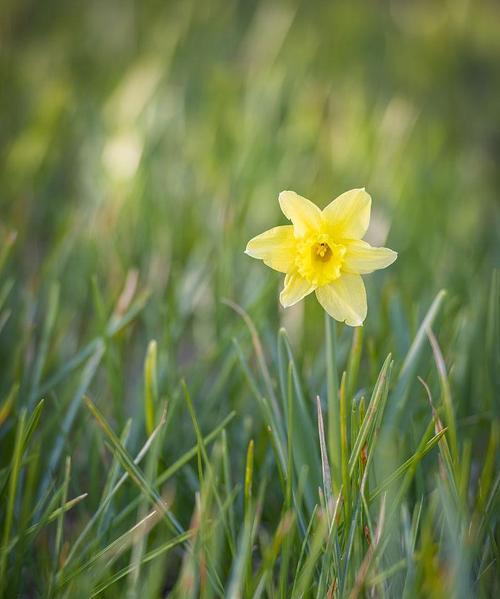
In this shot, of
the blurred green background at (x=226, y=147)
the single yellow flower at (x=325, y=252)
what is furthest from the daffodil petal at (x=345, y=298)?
the blurred green background at (x=226, y=147)

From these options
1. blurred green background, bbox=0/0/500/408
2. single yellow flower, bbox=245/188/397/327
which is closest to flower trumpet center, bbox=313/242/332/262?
single yellow flower, bbox=245/188/397/327

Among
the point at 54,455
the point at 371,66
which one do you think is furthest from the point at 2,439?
the point at 371,66

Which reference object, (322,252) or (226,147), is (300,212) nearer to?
(322,252)

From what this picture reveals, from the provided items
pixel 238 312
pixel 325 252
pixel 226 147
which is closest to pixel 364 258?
pixel 325 252

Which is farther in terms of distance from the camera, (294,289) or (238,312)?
(238,312)

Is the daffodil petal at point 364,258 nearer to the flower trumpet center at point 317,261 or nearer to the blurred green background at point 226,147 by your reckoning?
the flower trumpet center at point 317,261

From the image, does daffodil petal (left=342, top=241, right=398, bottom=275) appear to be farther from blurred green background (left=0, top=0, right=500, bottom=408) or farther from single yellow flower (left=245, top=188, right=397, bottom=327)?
blurred green background (left=0, top=0, right=500, bottom=408)
